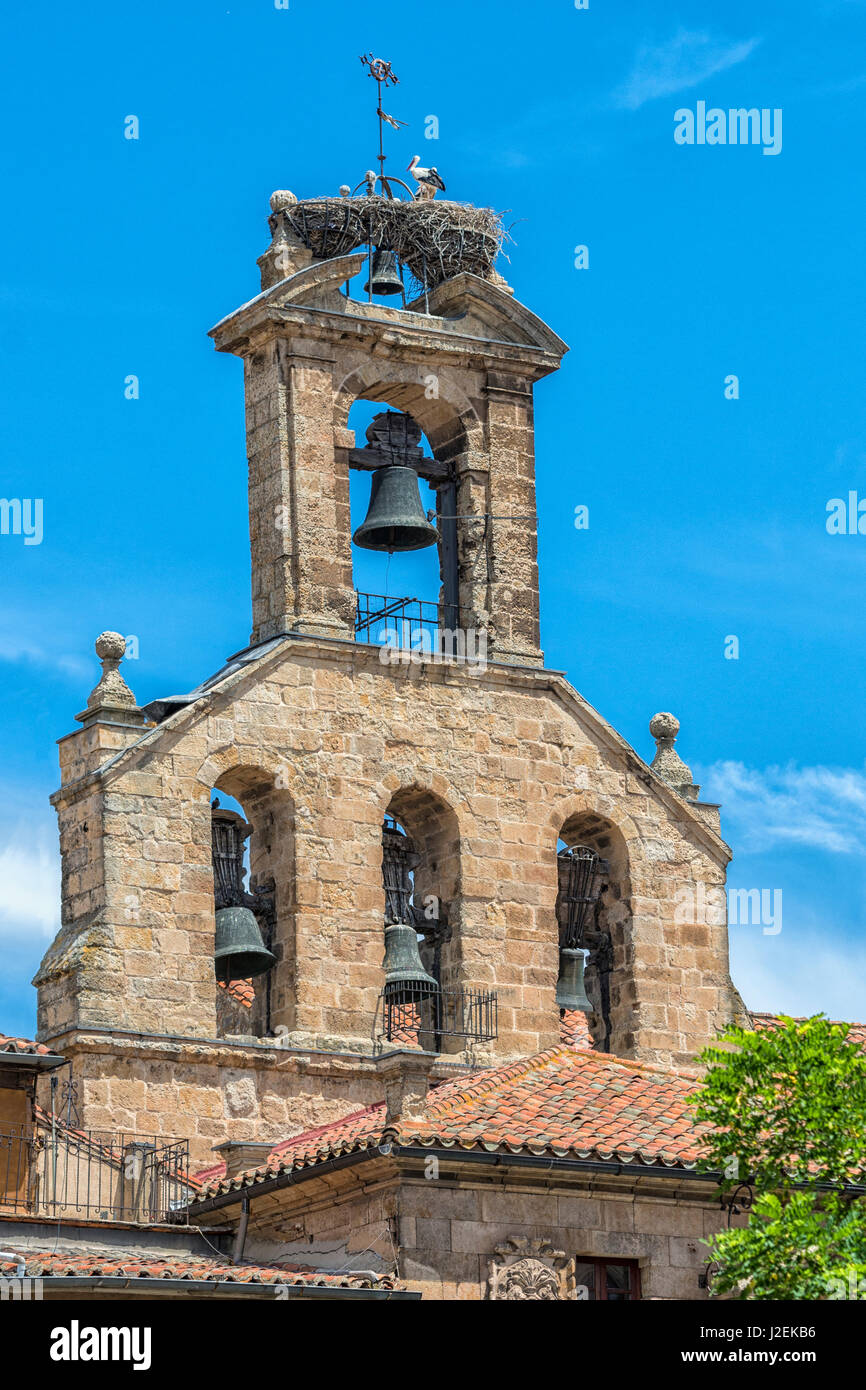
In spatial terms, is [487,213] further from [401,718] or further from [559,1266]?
[559,1266]

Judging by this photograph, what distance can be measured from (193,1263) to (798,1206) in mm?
6227

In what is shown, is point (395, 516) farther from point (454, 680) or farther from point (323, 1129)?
point (323, 1129)

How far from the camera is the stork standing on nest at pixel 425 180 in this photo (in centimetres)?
3634

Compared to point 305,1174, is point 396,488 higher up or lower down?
higher up

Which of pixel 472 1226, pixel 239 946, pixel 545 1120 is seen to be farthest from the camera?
pixel 239 946

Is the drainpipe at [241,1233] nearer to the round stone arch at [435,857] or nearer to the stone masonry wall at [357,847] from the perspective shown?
the stone masonry wall at [357,847]

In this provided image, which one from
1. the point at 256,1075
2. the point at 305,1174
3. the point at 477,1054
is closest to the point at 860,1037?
the point at 477,1054

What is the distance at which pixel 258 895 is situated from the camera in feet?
112

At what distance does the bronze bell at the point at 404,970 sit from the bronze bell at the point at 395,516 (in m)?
4.40

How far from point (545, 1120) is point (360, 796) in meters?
5.89

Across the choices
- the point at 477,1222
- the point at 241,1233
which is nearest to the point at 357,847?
the point at 241,1233

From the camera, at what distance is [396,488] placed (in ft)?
116

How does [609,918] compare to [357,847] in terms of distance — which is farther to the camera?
[609,918]

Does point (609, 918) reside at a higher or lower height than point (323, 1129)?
higher
